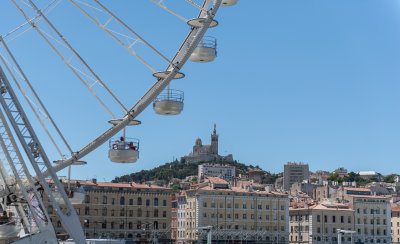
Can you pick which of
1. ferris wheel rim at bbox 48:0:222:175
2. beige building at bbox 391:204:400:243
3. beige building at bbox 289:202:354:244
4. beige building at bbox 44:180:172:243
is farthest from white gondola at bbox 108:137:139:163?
beige building at bbox 391:204:400:243

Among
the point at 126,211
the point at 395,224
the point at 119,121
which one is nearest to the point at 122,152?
the point at 119,121

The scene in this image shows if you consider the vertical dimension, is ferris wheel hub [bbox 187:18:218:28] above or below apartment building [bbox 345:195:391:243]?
above

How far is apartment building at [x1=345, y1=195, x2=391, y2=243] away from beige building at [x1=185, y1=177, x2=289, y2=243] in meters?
15.9

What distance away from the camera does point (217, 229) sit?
12838cm

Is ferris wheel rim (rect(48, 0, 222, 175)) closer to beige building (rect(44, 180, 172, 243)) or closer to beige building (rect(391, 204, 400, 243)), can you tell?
beige building (rect(44, 180, 172, 243))

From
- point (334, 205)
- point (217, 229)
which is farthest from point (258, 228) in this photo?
point (334, 205)

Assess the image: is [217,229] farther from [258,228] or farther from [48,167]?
[48,167]

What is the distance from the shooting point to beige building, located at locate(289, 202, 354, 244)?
138 m

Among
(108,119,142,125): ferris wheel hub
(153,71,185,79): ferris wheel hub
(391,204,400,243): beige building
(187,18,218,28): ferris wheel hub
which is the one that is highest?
(187,18,218,28): ferris wheel hub

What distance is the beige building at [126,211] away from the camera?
121 m

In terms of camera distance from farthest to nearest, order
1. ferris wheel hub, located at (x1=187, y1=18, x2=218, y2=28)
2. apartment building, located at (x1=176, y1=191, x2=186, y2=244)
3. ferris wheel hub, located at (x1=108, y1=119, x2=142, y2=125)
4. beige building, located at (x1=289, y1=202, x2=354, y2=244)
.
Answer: beige building, located at (x1=289, y1=202, x2=354, y2=244), apartment building, located at (x1=176, y1=191, x2=186, y2=244), ferris wheel hub, located at (x1=108, y1=119, x2=142, y2=125), ferris wheel hub, located at (x1=187, y1=18, x2=218, y2=28)

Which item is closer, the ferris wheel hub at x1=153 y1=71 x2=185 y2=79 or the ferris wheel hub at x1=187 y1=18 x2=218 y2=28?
the ferris wheel hub at x1=153 y1=71 x2=185 y2=79

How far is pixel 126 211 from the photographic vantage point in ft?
406

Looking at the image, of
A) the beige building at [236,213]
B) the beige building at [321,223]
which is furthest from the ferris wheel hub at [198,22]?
the beige building at [321,223]
